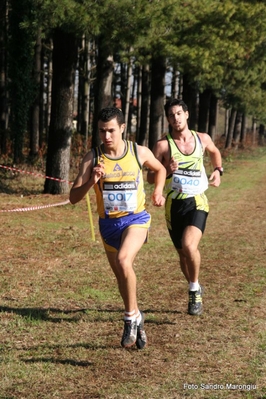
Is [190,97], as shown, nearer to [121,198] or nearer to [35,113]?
[35,113]

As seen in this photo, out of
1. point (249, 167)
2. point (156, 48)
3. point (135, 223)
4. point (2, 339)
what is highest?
point (156, 48)

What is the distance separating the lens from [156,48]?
19.2 m

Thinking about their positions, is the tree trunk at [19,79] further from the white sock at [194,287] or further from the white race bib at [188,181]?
the white sock at [194,287]

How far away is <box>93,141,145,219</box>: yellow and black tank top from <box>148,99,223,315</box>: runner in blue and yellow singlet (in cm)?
114

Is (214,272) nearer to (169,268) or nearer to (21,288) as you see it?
(169,268)

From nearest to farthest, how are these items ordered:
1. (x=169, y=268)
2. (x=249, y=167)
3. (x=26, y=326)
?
(x=26, y=326) → (x=169, y=268) → (x=249, y=167)

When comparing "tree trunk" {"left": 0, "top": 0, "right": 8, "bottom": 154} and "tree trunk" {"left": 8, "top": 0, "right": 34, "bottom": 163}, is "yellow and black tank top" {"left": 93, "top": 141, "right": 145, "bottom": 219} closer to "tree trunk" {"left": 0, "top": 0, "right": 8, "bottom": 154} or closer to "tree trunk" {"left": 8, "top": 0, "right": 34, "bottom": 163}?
"tree trunk" {"left": 8, "top": 0, "right": 34, "bottom": 163}

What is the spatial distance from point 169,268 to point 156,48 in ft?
35.5

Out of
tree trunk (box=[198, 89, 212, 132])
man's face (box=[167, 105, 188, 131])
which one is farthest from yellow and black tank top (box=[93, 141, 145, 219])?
tree trunk (box=[198, 89, 212, 132])

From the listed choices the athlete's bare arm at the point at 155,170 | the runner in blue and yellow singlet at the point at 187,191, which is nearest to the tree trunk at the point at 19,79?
the runner in blue and yellow singlet at the point at 187,191

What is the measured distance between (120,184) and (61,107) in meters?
10.7

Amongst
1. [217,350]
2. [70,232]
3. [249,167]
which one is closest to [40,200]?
[70,232]

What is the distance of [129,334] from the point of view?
575 centimetres

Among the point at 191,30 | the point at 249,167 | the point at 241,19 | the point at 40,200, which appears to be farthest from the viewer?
the point at 249,167
